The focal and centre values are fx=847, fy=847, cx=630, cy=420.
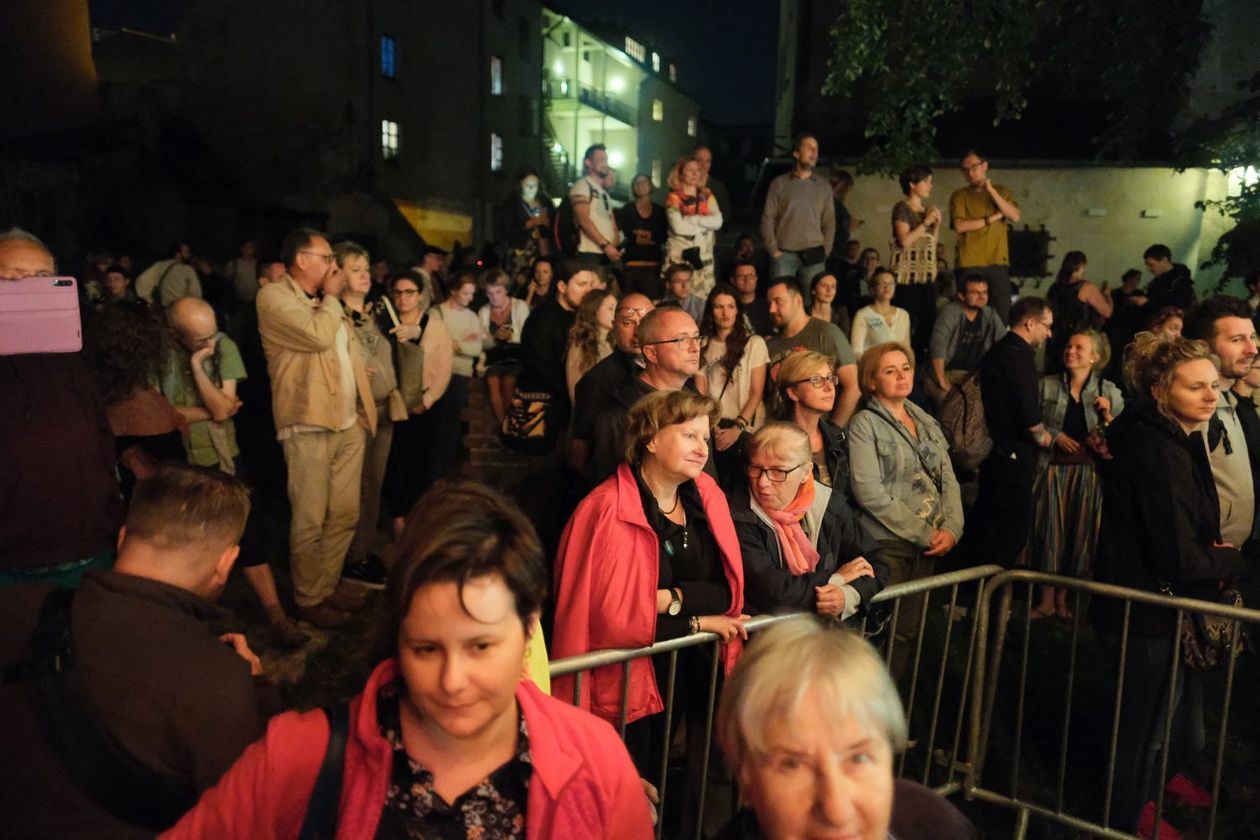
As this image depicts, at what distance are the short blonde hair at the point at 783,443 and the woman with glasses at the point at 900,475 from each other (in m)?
0.95

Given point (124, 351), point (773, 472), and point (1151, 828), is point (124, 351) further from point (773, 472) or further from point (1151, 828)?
point (1151, 828)

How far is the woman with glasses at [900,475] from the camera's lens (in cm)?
461

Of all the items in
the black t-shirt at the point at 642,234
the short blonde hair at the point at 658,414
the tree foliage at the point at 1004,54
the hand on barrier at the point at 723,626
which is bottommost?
the hand on barrier at the point at 723,626

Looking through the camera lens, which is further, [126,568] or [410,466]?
[410,466]

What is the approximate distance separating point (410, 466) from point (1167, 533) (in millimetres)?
5669

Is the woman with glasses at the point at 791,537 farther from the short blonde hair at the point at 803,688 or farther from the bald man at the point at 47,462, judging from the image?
the bald man at the point at 47,462

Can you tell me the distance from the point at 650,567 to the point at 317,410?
2.88m

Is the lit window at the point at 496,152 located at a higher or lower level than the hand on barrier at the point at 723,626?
higher

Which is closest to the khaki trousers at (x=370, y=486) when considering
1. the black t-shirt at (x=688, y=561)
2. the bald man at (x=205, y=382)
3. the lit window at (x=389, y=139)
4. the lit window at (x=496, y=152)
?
the bald man at (x=205, y=382)

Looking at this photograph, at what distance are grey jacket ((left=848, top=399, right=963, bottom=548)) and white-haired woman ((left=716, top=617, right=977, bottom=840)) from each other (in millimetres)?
2903

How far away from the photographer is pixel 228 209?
78.2ft

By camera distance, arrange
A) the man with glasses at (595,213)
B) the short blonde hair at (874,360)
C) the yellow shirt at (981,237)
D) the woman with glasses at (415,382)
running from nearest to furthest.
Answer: the short blonde hair at (874,360), the woman with glasses at (415,382), the man with glasses at (595,213), the yellow shirt at (981,237)

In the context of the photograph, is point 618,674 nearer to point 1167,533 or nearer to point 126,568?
point 126,568

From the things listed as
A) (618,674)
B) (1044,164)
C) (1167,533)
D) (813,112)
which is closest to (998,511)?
(1167,533)
